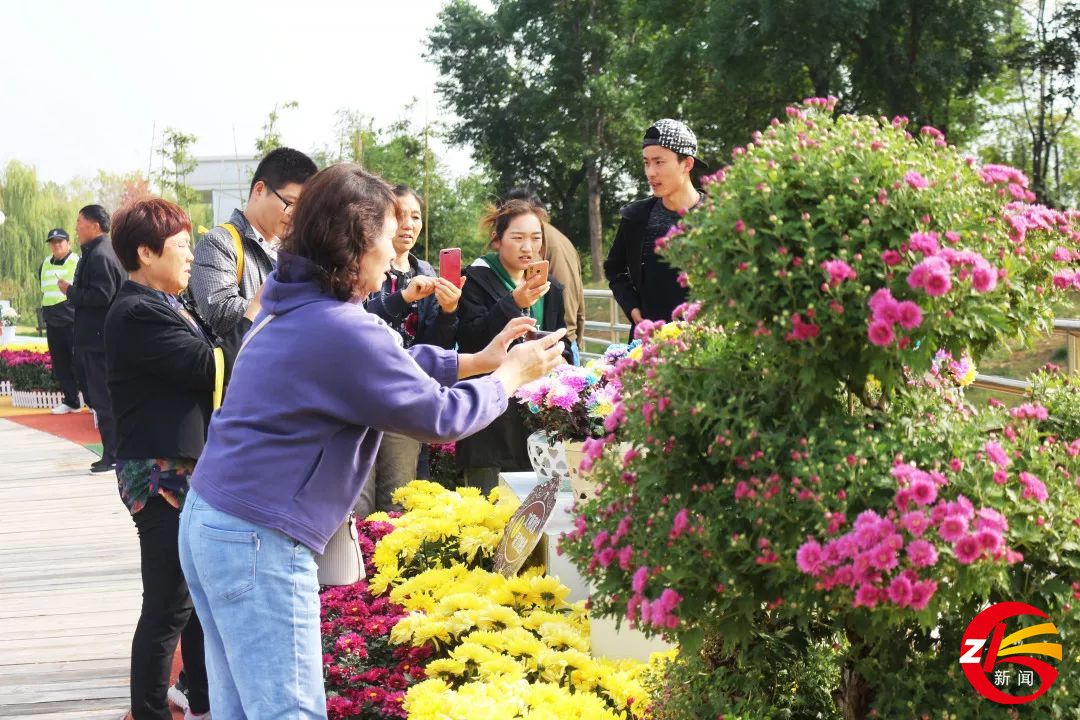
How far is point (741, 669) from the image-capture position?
7.18 ft

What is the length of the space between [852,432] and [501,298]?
306 cm

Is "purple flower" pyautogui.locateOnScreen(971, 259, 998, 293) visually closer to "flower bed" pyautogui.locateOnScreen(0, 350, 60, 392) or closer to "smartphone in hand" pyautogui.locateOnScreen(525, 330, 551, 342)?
"smartphone in hand" pyautogui.locateOnScreen(525, 330, 551, 342)

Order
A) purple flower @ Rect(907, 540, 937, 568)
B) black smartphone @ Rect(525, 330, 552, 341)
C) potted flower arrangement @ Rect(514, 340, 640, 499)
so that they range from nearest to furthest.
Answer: purple flower @ Rect(907, 540, 937, 568), black smartphone @ Rect(525, 330, 552, 341), potted flower arrangement @ Rect(514, 340, 640, 499)

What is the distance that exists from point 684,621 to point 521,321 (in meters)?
1.11

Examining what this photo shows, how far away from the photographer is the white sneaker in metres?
4.16

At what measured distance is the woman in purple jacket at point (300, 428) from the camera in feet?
7.59

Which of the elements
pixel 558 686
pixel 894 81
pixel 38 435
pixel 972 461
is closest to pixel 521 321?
pixel 558 686

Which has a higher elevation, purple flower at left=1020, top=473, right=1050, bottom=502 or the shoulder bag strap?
the shoulder bag strap

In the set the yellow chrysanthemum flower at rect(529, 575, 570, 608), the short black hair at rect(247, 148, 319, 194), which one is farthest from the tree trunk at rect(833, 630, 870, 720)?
the short black hair at rect(247, 148, 319, 194)

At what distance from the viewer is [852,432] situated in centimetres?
180

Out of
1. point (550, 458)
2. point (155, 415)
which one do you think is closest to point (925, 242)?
point (550, 458)

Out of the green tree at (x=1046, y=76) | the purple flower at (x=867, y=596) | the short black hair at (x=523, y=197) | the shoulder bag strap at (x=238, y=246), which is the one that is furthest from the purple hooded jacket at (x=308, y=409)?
the green tree at (x=1046, y=76)

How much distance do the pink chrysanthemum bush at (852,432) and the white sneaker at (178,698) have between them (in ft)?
8.61

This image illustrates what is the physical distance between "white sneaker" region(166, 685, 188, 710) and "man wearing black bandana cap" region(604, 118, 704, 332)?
7.24 ft
